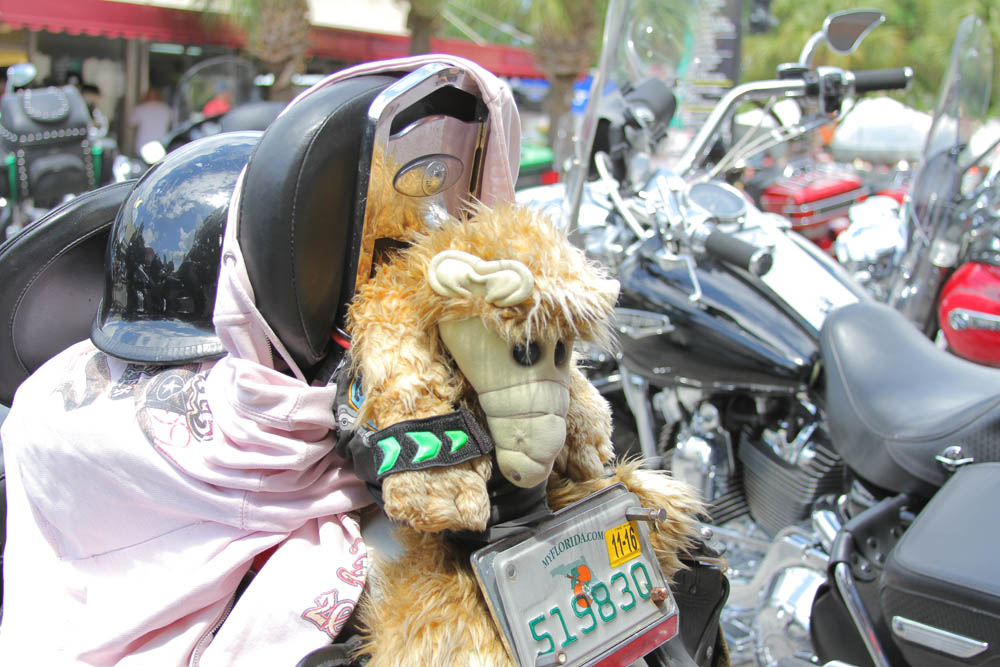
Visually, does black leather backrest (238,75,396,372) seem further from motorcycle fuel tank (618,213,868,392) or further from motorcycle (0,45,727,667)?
motorcycle fuel tank (618,213,868,392)

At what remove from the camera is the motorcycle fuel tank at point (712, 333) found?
2535 mm

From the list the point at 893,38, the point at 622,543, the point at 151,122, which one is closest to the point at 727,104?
the point at 622,543

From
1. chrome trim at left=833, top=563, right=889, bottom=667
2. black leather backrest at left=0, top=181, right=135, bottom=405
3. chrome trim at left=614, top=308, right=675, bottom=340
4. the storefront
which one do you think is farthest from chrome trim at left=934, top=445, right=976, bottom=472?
the storefront

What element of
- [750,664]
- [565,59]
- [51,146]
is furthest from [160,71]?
[750,664]

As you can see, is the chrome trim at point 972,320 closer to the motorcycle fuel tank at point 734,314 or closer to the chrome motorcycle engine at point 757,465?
the motorcycle fuel tank at point 734,314

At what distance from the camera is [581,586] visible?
126 centimetres

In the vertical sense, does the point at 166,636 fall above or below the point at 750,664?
above

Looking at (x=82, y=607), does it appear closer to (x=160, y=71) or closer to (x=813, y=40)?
(x=813, y=40)

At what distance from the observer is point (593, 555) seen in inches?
50.8

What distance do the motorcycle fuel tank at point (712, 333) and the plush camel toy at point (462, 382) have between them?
148 cm

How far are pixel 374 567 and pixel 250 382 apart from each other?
358 millimetres

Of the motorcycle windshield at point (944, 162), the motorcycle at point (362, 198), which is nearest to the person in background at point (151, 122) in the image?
the motorcycle windshield at point (944, 162)

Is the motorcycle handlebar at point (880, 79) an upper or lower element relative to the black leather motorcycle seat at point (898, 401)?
upper

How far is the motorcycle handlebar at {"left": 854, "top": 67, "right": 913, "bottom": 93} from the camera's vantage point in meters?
2.96
